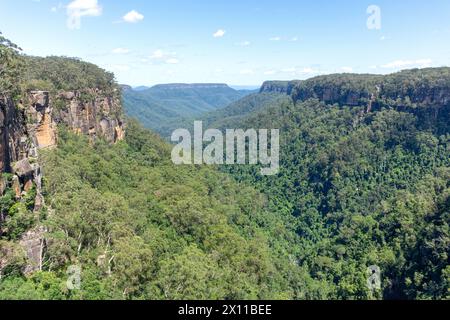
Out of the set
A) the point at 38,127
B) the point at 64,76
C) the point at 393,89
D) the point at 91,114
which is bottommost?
the point at 38,127

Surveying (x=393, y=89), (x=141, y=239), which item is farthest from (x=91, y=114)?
(x=393, y=89)

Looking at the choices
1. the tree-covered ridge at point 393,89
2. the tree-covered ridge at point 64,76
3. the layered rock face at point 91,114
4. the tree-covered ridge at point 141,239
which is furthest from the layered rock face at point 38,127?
the tree-covered ridge at point 393,89

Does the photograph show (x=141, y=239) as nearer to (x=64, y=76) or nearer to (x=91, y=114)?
(x=91, y=114)

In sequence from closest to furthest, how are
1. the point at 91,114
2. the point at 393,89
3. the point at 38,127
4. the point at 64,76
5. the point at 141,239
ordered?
the point at 141,239 < the point at 38,127 < the point at 64,76 < the point at 91,114 < the point at 393,89

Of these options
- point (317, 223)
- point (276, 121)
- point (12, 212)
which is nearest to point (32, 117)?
point (12, 212)

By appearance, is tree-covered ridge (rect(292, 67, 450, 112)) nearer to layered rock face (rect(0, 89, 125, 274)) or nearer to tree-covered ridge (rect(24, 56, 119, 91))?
layered rock face (rect(0, 89, 125, 274))

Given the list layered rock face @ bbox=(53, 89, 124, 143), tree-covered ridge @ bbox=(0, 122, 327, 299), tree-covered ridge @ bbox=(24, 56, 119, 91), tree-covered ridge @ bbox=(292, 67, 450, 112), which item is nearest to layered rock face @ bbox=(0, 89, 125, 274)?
layered rock face @ bbox=(53, 89, 124, 143)

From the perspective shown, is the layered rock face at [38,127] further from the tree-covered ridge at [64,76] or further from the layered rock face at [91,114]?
the tree-covered ridge at [64,76]

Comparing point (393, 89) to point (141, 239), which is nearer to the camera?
point (141, 239)
